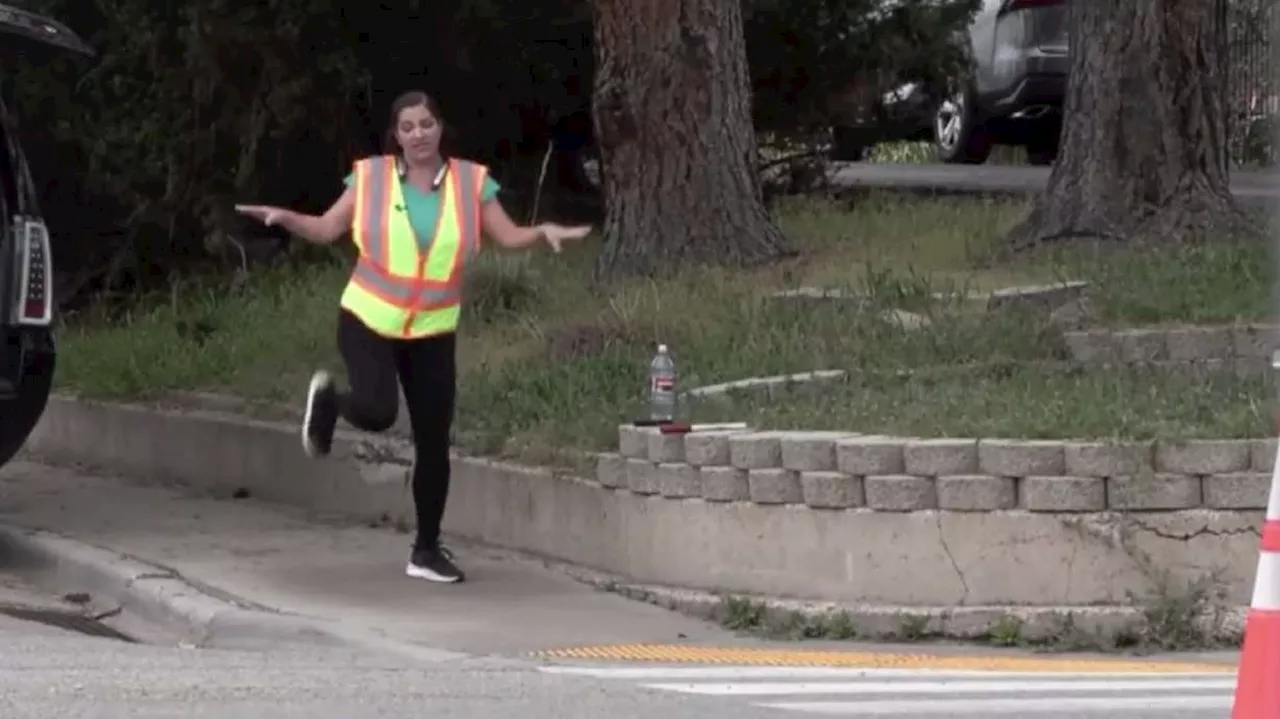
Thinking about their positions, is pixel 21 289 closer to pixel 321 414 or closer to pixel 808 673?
pixel 321 414

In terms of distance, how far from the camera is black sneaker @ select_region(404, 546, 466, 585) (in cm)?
904

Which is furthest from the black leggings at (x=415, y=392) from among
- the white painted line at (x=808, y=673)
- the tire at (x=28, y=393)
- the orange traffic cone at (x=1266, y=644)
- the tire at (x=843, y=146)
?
the tire at (x=843, y=146)

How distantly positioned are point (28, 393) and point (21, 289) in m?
0.44

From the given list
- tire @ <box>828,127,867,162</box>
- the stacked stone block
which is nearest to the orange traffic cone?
the stacked stone block

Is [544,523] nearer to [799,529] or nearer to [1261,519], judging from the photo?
[799,529]

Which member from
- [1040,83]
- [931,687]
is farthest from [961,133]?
[931,687]

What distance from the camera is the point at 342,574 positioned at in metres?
9.27

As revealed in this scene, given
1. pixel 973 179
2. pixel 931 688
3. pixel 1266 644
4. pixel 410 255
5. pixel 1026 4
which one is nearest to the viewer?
pixel 1266 644

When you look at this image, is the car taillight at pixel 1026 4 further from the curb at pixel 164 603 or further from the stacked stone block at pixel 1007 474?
the stacked stone block at pixel 1007 474

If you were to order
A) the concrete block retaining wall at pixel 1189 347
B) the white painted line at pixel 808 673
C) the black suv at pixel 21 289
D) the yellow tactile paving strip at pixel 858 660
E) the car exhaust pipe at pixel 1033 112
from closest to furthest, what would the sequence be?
the white painted line at pixel 808 673
the yellow tactile paving strip at pixel 858 660
the black suv at pixel 21 289
the concrete block retaining wall at pixel 1189 347
the car exhaust pipe at pixel 1033 112

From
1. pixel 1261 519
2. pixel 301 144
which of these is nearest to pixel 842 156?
pixel 301 144

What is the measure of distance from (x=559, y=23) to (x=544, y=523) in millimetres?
5367

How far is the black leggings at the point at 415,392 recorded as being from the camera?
872 centimetres

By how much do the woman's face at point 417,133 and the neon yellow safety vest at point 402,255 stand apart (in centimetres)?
8
